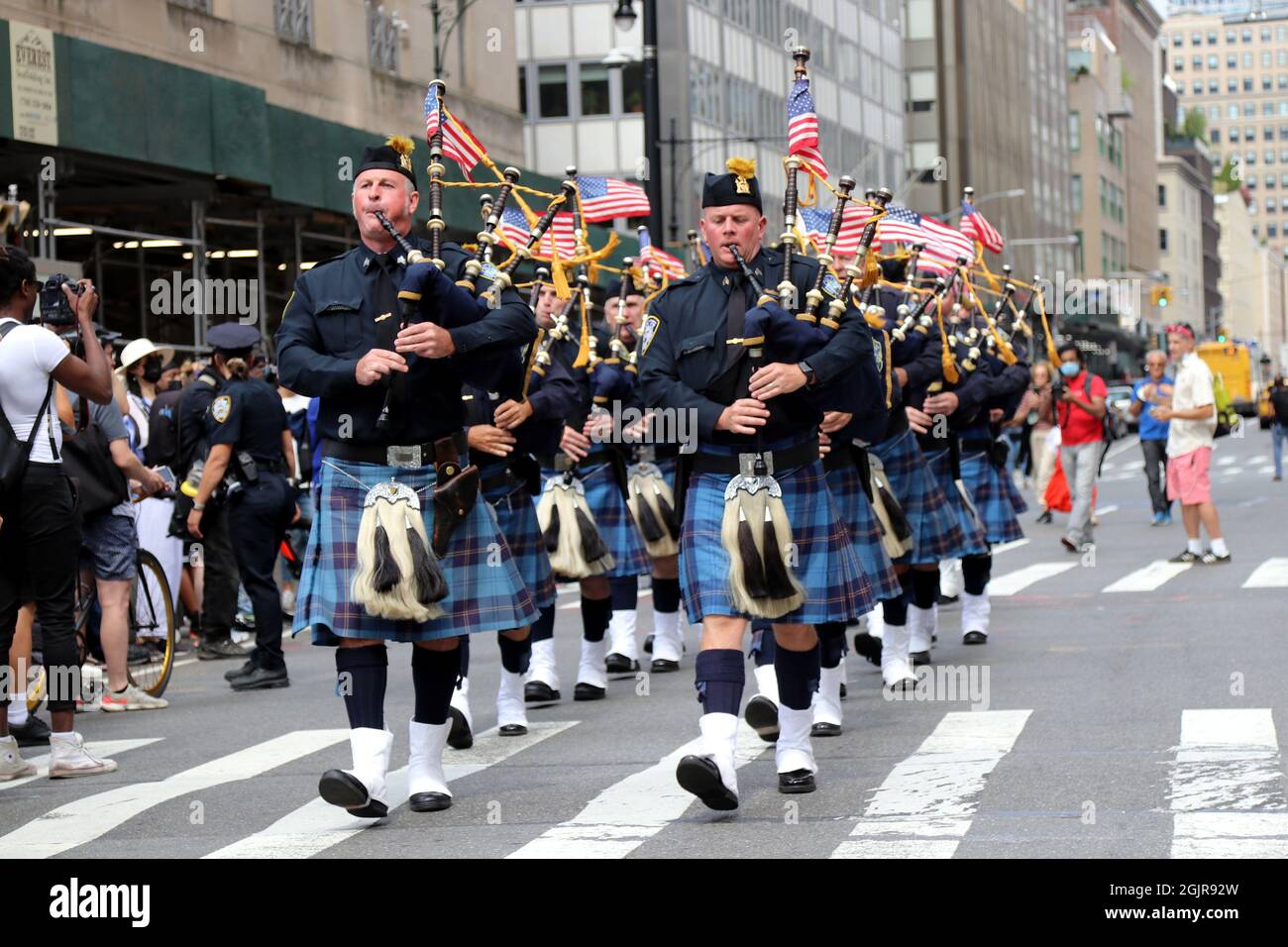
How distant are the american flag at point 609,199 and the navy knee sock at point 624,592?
2455mm

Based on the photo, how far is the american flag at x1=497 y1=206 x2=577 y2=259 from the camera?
10281 millimetres

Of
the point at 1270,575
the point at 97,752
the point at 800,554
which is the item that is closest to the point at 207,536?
the point at 97,752

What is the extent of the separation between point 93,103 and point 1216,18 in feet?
566

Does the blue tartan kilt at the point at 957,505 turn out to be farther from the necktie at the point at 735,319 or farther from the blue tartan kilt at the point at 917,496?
the necktie at the point at 735,319

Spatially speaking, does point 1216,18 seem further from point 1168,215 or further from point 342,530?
point 342,530

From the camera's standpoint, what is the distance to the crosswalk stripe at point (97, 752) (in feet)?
27.1

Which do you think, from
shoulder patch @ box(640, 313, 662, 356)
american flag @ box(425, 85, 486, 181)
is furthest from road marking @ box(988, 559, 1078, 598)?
shoulder patch @ box(640, 313, 662, 356)

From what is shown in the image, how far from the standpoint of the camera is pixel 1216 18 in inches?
7077

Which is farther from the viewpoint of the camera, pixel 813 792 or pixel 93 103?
pixel 93 103

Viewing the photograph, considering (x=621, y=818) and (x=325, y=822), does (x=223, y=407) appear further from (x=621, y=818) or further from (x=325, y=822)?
(x=621, y=818)

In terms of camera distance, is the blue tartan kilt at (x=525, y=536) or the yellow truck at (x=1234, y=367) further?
the yellow truck at (x=1234, y=367)

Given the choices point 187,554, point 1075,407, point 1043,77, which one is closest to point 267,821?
point 187,554

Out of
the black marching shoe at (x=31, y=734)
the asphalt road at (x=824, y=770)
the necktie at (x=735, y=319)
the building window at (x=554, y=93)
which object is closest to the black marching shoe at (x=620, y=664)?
the asphalt road at (x=824, y=770)

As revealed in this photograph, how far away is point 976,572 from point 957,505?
23.2 inches
